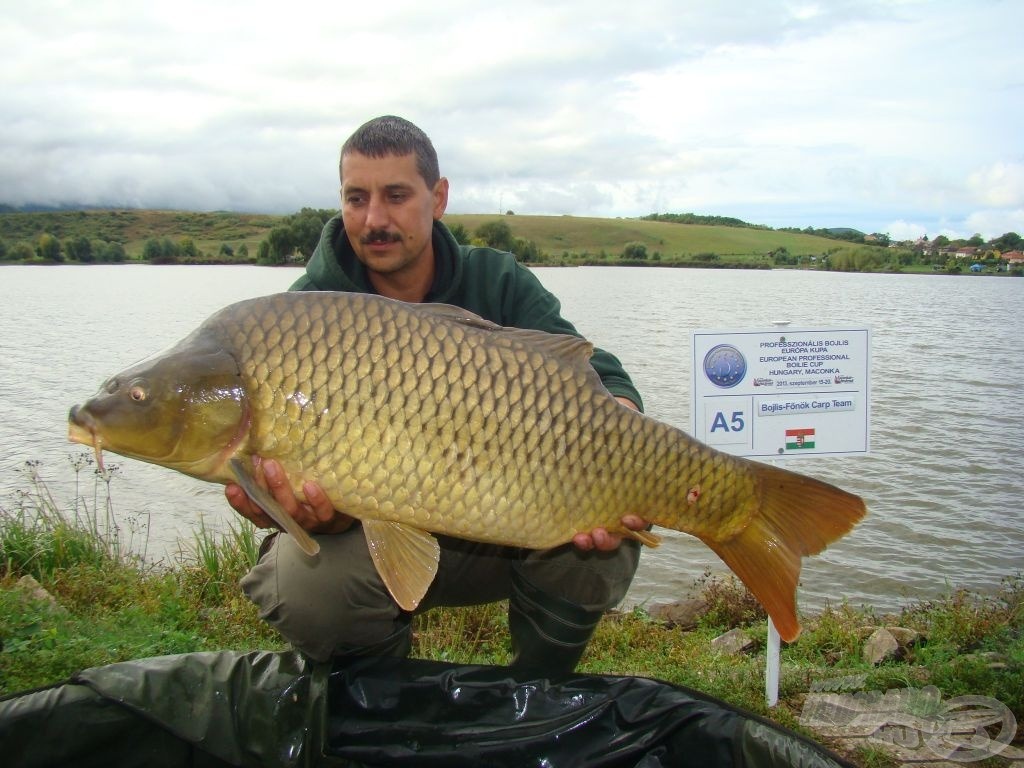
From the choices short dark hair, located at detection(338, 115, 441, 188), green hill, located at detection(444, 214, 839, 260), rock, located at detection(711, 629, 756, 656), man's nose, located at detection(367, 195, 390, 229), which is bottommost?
rock, located at detection(711, 629, 756, 656)

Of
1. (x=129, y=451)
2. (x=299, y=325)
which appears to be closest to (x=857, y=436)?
(x=299, y=325)

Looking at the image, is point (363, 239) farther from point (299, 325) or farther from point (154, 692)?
point (154, 692)

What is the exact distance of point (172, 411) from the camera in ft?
4.17

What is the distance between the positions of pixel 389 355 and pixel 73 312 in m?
14.2

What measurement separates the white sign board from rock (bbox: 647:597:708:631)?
41.8 inches

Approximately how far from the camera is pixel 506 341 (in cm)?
138

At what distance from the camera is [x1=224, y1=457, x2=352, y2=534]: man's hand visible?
4.19 feet

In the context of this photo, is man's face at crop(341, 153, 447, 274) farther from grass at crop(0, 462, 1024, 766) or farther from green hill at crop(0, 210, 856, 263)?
green hill at crop(0, 210, 856, 263)

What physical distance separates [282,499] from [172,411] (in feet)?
0.72

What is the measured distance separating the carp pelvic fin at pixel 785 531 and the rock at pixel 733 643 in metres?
0.99

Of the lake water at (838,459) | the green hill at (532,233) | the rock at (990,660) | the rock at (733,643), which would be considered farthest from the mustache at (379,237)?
the green hill at (532,233)

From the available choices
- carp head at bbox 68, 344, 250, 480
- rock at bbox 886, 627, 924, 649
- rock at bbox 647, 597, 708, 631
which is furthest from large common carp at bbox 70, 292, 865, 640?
rock at bbox 647, 597, 708, 631

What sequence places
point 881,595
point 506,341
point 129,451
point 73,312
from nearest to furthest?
point 129,451 < point 506,341 < point 881,595 < point 73,312

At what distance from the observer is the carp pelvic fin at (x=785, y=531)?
1470 mm
